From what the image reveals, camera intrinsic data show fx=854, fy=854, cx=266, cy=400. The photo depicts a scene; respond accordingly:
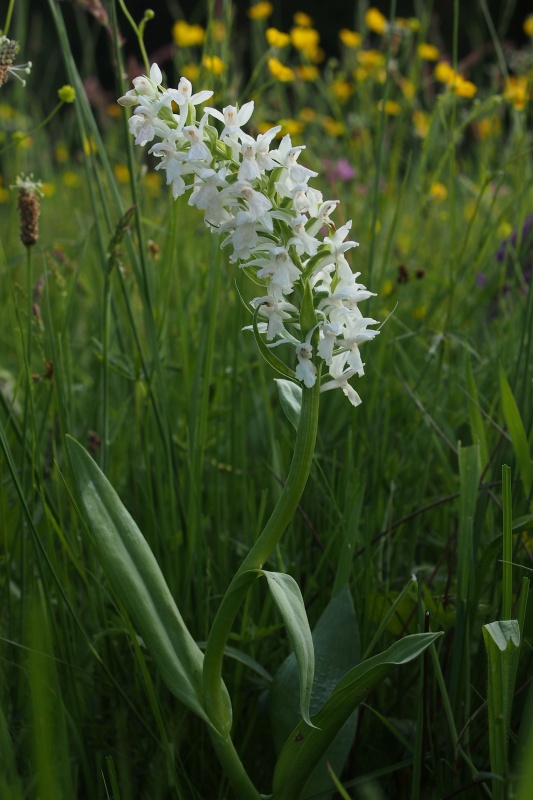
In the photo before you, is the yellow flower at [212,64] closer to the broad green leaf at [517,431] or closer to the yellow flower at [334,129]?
the broad green leaf at [517,431]

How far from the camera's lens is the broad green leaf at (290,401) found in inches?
25.2

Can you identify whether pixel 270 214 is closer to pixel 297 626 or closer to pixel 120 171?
pixel 297 626

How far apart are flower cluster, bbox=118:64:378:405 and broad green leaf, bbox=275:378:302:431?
7cm

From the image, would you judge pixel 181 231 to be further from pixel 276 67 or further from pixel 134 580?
pixel 134 580

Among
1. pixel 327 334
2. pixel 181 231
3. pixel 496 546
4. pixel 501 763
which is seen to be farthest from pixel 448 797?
pixel 181 231

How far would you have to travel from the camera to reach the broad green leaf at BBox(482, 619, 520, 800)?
1.78 ft

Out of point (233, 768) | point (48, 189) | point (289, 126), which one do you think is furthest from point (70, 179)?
point (233, 768)

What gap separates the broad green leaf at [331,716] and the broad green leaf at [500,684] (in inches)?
1.7

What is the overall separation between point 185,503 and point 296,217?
1.47ft

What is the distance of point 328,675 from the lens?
680 millimetres

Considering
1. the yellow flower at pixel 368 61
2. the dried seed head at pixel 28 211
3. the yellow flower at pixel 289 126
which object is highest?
the yellow flower at pixel 368 61

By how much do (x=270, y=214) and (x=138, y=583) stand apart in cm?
28

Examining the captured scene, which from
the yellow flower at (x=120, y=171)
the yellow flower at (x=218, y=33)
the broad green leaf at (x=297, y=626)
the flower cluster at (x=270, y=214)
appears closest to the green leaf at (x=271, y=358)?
the flower cluster at (x=270, y=214)

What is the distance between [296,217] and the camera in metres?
0.54
